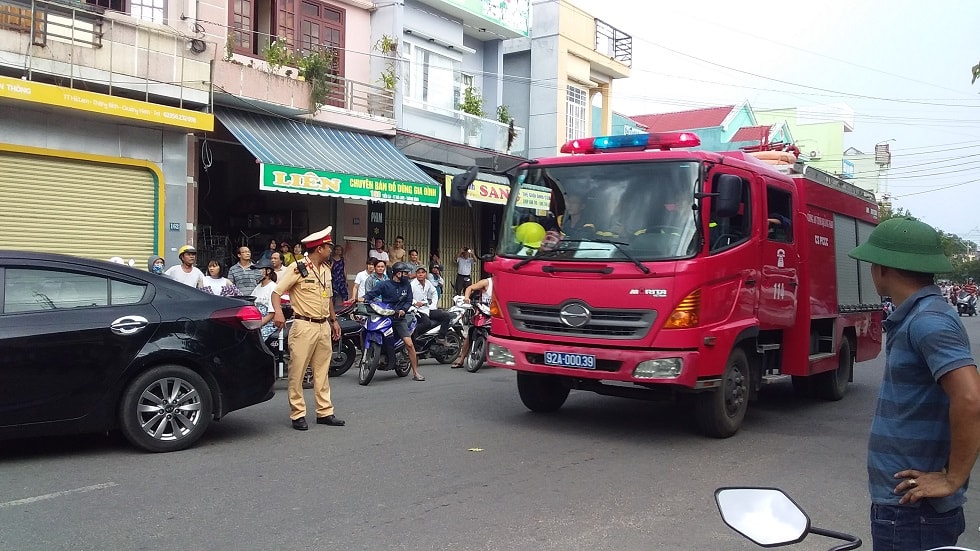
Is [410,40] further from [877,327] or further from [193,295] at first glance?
[193,295]

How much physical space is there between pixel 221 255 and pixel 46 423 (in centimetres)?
1106

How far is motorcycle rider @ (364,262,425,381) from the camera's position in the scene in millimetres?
10922

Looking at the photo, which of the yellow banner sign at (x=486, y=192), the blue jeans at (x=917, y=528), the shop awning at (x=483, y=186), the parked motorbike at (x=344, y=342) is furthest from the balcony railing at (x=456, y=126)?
the blue jeans at (x=917, y=528)

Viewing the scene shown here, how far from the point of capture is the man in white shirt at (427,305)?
41.4ft

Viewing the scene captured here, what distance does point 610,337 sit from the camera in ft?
23.5

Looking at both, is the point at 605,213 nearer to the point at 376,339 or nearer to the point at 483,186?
the point at 376,339

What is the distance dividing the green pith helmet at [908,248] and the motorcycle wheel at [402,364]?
916 centimetres

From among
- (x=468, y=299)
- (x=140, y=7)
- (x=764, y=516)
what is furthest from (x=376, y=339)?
(x=764, y=516)

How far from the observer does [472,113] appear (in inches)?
840

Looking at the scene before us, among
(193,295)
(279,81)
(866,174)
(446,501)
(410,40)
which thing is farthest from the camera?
(866,174)

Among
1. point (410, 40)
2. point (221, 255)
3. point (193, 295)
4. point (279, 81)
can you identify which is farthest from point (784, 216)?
point (410, 40)

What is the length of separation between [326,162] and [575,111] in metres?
12.2

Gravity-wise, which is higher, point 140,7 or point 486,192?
point 140,7

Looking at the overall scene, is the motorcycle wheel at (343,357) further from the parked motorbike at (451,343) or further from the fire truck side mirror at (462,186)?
the fire truck side mirror at (462,186)
